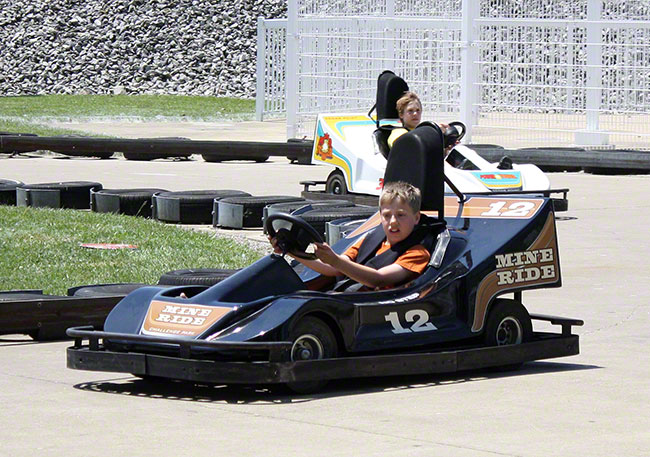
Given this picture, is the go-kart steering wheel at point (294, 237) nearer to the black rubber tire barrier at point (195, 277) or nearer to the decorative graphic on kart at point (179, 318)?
the decorative graphic on kart at point (179, 318)

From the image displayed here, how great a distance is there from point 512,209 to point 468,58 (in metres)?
14.8

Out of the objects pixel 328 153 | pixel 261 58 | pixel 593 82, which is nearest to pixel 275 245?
pixel 328 153

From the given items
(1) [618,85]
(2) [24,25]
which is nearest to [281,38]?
(1) [618,85]

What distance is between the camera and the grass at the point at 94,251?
9.39 metres

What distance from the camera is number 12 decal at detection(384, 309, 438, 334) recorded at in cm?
640

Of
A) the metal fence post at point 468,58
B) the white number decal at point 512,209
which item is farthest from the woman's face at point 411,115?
the metal fence post at point 468,58

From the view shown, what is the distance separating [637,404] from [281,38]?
2420 centimetres

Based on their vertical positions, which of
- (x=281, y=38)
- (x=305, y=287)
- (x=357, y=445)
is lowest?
(x=357, y=445)

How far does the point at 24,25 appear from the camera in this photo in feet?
165

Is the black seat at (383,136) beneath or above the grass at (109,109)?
beneath

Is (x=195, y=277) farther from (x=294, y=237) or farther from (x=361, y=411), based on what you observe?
(x=361, y=411)

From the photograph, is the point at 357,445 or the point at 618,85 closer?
the point at 357,445

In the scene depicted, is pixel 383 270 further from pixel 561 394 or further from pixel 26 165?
pixel 26 165

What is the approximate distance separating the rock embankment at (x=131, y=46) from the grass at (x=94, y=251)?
31954mm
